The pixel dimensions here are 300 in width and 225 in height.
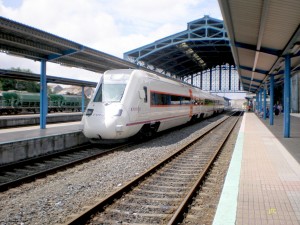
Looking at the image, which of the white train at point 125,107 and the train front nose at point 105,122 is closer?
the train front nose at point 105,122

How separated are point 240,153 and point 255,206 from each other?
505cm

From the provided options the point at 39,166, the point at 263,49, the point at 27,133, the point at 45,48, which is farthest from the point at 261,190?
the point at 45,48

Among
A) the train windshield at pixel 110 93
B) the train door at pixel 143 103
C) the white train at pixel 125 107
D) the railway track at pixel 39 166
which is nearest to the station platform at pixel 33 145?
the railway track at pixel 39 166

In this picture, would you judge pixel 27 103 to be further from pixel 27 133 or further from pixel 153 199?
pixel 153 199

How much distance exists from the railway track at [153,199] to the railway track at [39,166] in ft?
8.04

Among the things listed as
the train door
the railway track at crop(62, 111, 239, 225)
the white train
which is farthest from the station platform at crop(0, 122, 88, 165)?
the railway track at crop(62, 111, 239, 225)

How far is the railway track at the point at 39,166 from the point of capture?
7.22 metres

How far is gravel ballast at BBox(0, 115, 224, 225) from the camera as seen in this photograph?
510cm

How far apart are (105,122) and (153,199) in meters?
5.37

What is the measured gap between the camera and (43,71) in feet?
47.7

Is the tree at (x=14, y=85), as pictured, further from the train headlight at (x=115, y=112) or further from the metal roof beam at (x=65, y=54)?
the train headlight at (x=115, y=112)

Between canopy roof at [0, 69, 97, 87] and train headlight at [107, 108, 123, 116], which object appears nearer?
train headlight at [107, 108, 123, 116]

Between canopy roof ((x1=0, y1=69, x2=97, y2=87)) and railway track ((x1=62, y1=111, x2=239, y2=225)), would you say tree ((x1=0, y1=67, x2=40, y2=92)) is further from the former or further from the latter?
railway track ((x1=62, y1=111, x2=239, y2=225))

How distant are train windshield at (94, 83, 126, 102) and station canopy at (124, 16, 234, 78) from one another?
2848cm
